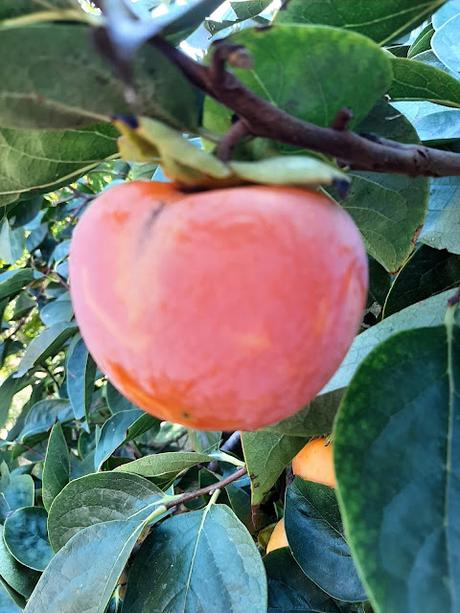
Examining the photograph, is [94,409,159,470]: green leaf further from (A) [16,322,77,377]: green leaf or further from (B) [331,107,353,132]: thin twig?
(B) [331,107,353,132]: thin twig

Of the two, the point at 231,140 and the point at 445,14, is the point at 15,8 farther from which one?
the point at 445,14

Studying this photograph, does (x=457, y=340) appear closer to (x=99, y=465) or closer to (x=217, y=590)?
(x=217, y=590)

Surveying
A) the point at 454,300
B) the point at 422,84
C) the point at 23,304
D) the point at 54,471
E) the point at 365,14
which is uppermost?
the point at 365,14

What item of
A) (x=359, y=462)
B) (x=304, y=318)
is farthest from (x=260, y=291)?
(x=359, y=462)

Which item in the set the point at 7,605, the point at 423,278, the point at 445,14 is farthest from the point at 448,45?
the point at 7,605

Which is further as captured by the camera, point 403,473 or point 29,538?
point 29,538

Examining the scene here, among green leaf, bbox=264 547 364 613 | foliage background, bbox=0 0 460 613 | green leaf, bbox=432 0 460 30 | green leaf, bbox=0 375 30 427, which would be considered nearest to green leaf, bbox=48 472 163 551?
foliage background, bbox=0 0 460 613
